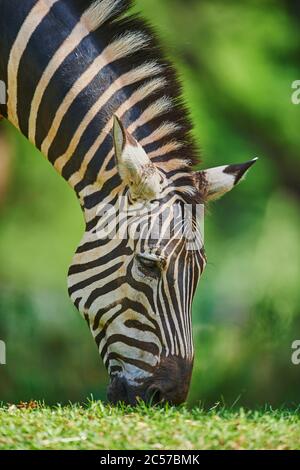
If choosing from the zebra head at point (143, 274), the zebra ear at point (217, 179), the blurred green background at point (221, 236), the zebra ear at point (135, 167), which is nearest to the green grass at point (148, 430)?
the zebra head at point (143, 274)

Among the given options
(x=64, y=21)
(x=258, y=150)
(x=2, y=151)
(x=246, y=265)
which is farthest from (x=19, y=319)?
(x=64, y=21)

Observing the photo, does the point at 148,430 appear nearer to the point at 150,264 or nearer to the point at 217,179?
the point at 150,264

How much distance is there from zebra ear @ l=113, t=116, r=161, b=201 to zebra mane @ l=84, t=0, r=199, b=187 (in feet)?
0.70

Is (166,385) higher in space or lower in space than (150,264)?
lower

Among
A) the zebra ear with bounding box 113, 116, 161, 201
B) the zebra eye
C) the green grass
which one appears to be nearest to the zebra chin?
the green grass

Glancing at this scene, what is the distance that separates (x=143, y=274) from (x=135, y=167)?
702 millimetres

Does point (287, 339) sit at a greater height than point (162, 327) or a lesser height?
lesser

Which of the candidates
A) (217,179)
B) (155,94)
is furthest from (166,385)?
(155,94)

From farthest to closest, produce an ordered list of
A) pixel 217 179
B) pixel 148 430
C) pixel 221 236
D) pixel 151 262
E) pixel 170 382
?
1. pixel 221 236
2. pixel 217 179
3. pixel 151 262
4. pixel 170 382
5. pixel 148 430

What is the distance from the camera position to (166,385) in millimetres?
6164

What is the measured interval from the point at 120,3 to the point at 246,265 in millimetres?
5763

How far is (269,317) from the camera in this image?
1221cm

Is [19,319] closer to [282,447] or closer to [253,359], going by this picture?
[253,359]

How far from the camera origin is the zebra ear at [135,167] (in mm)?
6359
